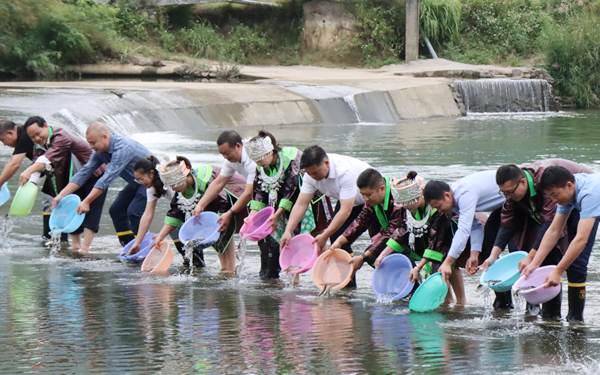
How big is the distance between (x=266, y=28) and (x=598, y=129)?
54.5 feet

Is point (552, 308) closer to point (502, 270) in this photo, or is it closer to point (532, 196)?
point (502, 270)

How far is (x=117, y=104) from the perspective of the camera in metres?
20.2

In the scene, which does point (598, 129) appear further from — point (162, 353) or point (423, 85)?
point (162, 353)

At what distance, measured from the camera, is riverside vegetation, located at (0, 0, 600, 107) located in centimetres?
2861

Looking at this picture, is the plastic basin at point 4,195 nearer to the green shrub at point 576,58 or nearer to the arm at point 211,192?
the arm at point 211,192

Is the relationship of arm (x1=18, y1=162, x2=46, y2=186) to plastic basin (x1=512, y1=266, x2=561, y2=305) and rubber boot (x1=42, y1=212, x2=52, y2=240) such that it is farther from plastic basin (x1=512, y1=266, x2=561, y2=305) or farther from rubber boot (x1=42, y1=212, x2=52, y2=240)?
plastic basin (x1=512, y1=266, x2=561, y2=305)

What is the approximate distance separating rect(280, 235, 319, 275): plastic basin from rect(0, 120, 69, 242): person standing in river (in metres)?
3.07

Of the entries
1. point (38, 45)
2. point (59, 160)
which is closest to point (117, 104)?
point (38, 45)

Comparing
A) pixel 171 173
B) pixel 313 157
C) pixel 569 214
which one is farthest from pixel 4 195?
pixel 569 214

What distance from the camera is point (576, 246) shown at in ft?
17.7

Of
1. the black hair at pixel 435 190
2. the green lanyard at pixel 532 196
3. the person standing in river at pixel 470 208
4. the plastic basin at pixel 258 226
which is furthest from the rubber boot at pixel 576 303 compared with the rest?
the plastic basin at pixel 258 226

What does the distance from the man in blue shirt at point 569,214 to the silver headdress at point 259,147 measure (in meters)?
2.28

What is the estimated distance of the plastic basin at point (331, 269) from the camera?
6.82m

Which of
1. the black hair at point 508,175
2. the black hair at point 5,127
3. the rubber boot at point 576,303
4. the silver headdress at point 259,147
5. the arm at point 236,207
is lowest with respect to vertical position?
the rubber boot at point 576,303
